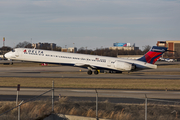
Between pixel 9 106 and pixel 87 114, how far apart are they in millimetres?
5390

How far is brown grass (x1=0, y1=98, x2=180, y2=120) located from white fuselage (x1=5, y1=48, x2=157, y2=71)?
78.7 feet

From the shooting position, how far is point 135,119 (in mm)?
11750

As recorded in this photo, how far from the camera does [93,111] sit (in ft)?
41.7

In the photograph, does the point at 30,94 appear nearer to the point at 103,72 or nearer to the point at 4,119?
the point at 4,119

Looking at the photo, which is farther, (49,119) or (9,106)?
(9,106)

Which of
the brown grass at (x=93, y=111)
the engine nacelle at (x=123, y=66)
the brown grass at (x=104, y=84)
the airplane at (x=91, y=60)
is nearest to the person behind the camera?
the brown grass at (x=93, y=111)

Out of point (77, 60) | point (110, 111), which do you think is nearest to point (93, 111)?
point (110, 111)

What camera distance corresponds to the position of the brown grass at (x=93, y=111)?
1164 cm

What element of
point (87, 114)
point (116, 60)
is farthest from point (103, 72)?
point (87, 114)

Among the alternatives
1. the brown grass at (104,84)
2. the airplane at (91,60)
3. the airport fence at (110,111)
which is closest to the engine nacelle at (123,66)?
the airplane at (91,60)

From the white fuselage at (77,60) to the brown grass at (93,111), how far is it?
78.7ft

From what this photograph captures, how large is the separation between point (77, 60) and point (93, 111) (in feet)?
90.6

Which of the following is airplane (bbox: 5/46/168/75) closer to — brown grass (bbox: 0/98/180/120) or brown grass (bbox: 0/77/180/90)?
brown grass (bbox: 0/77/180/90)

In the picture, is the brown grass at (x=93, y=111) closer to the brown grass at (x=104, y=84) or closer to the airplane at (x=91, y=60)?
the brown grass at (x=104, y=84)
